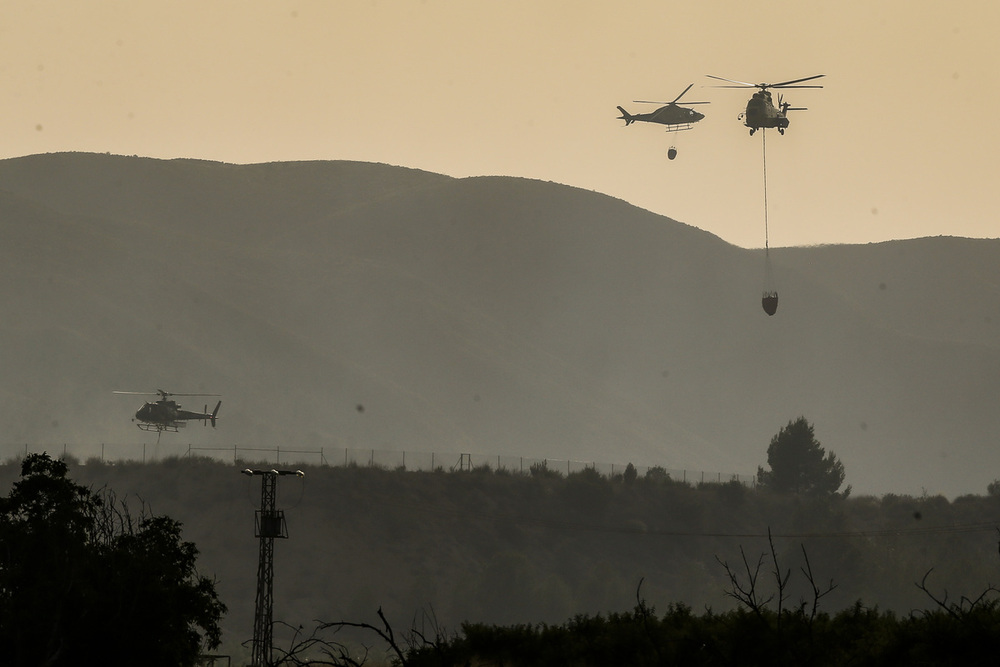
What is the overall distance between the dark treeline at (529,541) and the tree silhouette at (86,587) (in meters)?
43.7

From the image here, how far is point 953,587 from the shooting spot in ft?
298

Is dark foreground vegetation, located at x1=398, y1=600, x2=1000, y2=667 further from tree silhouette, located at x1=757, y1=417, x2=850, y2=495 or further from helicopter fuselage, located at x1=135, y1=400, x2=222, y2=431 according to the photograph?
tree silhouette, located at x1=757, y1=417, x2=850, y2=495

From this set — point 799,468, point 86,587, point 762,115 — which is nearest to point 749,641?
point 86,587

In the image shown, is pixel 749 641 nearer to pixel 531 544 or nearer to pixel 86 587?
pixel 86 587

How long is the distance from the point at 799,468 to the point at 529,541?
94.2 ft

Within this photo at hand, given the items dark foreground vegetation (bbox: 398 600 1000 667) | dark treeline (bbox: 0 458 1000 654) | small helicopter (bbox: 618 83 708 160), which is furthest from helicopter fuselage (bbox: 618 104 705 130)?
dark foreground vegetation (bbox: 398 600 1000 667)

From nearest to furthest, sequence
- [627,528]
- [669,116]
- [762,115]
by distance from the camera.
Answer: [762,115] → [669,116] → [627,528]

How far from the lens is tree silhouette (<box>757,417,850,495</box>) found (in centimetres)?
11531

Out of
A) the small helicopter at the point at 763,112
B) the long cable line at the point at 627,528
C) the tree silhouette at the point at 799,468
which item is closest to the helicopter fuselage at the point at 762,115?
the small helicopter at the point at 763,112

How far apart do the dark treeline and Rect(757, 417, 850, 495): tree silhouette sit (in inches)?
96.9

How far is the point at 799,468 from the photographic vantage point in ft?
380

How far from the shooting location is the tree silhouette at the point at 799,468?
378ft

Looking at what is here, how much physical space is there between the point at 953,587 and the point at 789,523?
17.4m

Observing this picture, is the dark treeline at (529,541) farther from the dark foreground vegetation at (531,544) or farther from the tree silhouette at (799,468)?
the tree silhouette at (799,468)
